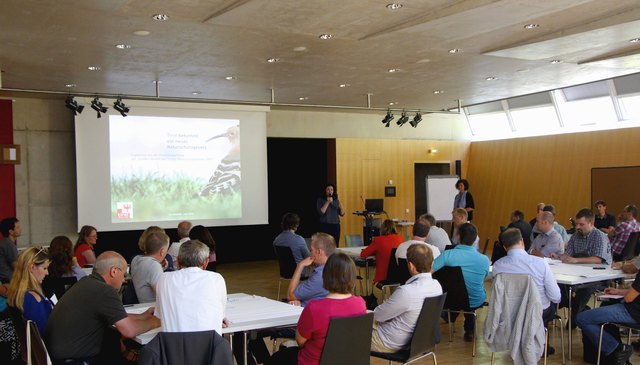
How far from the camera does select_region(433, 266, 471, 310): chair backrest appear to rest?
604cm

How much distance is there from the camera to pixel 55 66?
28.4ft

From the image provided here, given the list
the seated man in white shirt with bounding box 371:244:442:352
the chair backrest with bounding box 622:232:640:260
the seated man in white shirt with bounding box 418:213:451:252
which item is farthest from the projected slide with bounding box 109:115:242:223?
the seated man in white shirt with bounding box 371:244:442:352

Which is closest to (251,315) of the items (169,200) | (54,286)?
(54,286)

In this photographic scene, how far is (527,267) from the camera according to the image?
5273mm

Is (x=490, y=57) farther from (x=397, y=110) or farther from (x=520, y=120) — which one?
(x=520, y=120)

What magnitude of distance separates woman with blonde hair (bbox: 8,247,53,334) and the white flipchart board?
1168 cm

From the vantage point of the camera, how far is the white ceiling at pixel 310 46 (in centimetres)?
624

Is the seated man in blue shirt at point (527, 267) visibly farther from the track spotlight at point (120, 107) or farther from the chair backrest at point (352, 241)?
the track spotlight at point (120, 107)

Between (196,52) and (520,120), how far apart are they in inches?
379

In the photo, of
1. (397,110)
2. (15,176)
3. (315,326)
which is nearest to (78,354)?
(315,326)

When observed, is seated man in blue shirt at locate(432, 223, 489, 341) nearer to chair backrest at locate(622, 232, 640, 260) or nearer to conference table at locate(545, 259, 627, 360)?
conference table at locate(545, 259, 627, 360)

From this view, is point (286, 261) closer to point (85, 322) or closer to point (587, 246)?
point (587, 246)

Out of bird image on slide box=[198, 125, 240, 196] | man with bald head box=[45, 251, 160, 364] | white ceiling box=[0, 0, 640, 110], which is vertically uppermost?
white ceiling box=[0, 0, 640, 110]

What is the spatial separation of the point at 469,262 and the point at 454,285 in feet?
0.93
